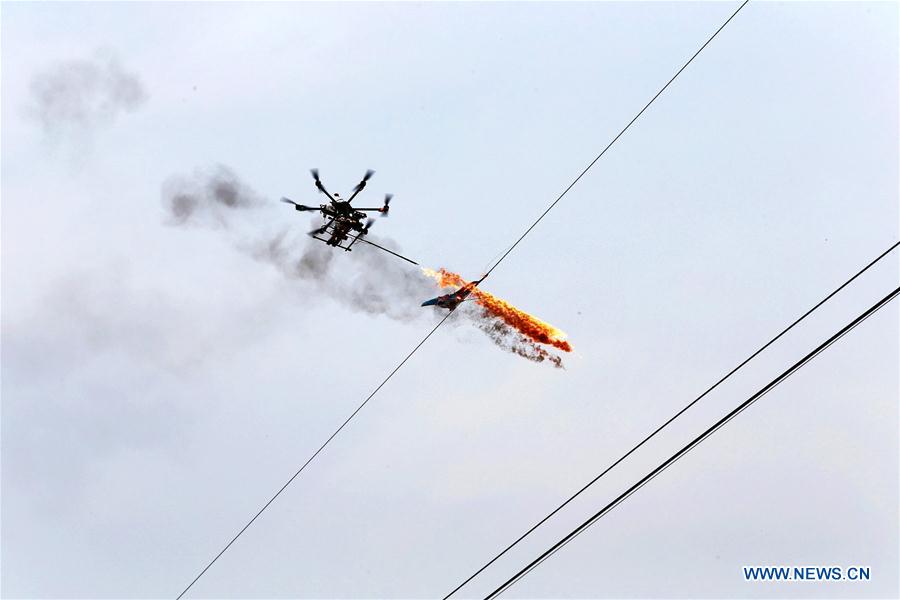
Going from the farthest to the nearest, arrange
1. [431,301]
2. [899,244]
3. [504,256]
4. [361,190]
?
[431,301]
[361,190]
[504,256]
[899,244]

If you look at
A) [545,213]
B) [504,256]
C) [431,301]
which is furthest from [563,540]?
[431,301]

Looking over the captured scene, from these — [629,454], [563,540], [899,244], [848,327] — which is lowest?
[563,540]

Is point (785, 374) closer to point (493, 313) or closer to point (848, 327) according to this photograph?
point (848, 327)

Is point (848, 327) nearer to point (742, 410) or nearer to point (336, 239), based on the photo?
point (742, 410)

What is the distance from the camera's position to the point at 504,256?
4456cm

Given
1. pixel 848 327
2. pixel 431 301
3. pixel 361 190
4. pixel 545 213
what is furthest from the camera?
pixel 431 301

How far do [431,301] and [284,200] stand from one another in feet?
33.1

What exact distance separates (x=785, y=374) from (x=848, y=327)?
4.31ft

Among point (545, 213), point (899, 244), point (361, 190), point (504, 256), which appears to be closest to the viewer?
point (899, 244)

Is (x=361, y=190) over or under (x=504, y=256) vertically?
over

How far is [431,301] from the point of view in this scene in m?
53.6

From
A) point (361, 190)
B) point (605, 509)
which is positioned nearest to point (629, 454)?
point (605, 509)

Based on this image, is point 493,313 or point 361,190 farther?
point 493,313

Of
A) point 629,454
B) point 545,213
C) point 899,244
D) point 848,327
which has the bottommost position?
point 629,454
